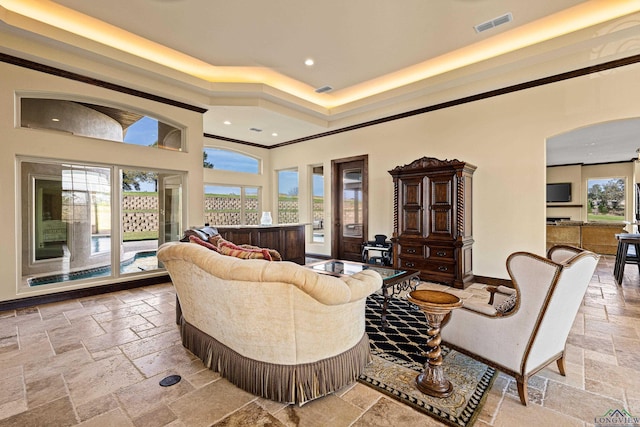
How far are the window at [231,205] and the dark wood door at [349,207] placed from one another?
269cm

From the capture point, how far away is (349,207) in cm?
699

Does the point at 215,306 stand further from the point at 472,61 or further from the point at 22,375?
the point at 472,61

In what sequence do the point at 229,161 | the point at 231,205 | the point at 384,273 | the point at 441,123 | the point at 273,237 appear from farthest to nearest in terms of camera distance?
1. the point at 231,205
2. the point at 229,161
3. the point at 273,237
4. the point at 441,123
5. the point at 384,273

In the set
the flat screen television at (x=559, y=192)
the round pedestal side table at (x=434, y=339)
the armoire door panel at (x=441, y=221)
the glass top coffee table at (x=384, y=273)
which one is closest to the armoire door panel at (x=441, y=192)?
the armoire door panel at (x=441, y=221)

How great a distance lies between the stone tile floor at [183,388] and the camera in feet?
5.82

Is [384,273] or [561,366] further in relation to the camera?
[384,273]

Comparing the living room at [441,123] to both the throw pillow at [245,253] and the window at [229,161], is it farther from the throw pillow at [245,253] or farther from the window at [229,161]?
the throw pillow at [245,253]

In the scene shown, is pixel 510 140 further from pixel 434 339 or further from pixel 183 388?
pixel 183 388

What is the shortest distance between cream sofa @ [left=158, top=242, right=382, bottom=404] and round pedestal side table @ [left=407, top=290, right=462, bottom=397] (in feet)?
1.11

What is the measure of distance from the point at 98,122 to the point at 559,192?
13504 millimetres

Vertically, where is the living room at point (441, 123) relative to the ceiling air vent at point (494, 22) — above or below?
below

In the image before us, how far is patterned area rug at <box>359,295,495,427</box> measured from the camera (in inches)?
72.3

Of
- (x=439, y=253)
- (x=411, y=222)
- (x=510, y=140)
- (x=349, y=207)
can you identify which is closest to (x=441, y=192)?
(x=411, y=222)

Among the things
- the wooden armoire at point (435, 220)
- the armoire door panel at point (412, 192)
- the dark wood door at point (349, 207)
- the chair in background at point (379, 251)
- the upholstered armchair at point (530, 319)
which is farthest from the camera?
the dark wood door at point (349, 207)
